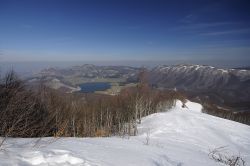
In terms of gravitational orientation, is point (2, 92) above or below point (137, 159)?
above

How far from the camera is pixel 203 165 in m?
9.02

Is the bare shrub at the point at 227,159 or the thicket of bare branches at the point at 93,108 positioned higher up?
the bare shrub at the point at 227,159

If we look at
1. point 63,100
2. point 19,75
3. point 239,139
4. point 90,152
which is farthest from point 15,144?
A: point 239,139

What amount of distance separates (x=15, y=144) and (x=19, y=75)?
31.9ft

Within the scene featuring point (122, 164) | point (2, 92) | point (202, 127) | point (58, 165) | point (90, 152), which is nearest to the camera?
point (58, 165)

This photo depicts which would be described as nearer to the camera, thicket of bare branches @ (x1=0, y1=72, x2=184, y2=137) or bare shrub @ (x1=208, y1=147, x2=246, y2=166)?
bare shrub @ (x1=208, y1=147, x2=246, y2=166)

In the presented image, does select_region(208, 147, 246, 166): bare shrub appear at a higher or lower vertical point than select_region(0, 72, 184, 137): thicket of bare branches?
higher

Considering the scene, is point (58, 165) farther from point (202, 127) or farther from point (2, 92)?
point (202, 127)

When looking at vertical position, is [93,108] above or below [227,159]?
below

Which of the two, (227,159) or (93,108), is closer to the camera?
(227,159)

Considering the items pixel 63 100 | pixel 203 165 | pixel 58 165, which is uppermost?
pixel 58 165

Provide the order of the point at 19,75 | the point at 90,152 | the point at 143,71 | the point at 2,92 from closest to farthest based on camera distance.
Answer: the point at 90,152 < the point at 2,92 < the point at 19,75 < the point at 143,71

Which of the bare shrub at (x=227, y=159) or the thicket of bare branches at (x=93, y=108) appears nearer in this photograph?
the bare shrub at (x=227, y=159)

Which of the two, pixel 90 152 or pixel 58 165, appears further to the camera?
pixel 90 152
